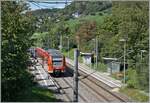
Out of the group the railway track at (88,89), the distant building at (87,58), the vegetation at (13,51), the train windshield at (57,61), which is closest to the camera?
the vegetation at (13,51)

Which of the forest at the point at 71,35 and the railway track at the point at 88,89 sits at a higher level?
the forest at the point at 71,35

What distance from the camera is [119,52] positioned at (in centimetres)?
5512

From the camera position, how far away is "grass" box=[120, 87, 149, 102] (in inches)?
1357

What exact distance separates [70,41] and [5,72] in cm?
6962

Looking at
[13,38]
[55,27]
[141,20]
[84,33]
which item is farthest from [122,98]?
[55,27]

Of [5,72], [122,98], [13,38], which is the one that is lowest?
[122,98]

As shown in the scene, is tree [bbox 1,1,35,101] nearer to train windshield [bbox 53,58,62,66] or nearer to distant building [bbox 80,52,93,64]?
train windshield [bbox 53,58,62,66]

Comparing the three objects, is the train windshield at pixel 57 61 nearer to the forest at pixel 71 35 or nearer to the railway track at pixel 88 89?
the railway track at pixel 88 89

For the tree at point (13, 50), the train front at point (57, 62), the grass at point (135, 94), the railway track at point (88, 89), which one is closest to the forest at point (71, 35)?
the tree at point (13, 50)

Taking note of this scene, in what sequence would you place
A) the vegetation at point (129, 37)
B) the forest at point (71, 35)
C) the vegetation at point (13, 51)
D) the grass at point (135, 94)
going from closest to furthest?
the vegetation at point (13, 51) < the forest at point (71, 35) < the grass at point (135, 94) < the vegetation at point (129, 37)

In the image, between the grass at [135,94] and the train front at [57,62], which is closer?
the grass at [135,94]

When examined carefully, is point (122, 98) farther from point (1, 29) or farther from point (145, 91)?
point (1, 29)

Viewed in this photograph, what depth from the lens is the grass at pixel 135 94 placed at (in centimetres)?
3447

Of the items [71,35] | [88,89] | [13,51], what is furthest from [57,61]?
[71,35]
